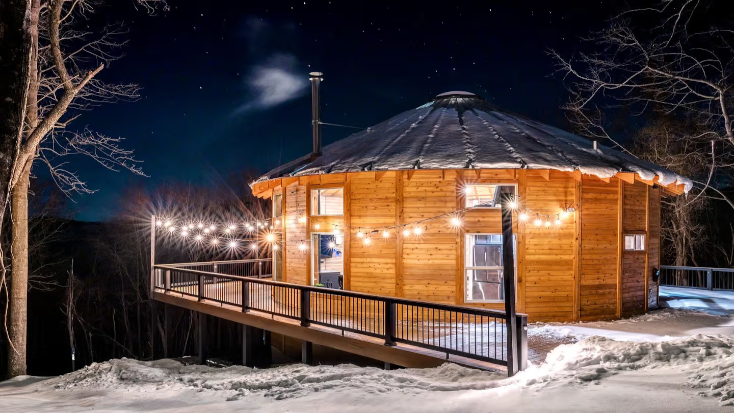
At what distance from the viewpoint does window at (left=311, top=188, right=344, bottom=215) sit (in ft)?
45.4

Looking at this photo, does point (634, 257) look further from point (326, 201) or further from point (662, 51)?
point (326, 201)

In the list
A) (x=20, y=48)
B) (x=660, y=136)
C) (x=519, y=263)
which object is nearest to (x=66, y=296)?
(x=519, y=263)

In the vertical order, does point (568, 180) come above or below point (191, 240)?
above

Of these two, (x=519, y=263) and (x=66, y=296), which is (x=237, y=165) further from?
(x=519, y=263)

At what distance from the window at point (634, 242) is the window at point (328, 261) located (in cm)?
A: 714

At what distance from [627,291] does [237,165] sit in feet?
110

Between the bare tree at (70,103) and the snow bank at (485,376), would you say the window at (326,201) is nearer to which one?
the bare tree at (70,103)

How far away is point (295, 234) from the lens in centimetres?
1441

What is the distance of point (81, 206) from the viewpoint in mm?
30656

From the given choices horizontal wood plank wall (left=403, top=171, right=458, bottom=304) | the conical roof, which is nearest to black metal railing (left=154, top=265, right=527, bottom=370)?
horizontal wood plank wall (left=403, top=171, right=458, bottom=304)

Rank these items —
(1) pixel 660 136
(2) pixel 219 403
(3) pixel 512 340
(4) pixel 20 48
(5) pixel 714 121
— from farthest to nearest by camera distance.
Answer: (1) pixel 660 136, (5) pixel 714 121, (3) pixel 512 340, (2) pixel 219 403, (4) pixel 20 48

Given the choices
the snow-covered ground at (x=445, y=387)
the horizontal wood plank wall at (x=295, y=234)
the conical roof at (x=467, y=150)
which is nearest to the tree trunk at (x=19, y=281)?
the snow-covered ground at (x=445, y=387)

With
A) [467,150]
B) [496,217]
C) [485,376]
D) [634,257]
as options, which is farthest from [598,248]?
[485,376]

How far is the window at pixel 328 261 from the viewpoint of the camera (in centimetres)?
1386
